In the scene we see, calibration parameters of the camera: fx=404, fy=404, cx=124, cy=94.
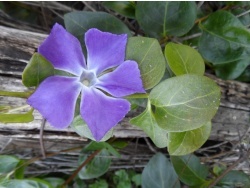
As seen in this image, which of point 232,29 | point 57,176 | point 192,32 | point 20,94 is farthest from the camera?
point 57,176

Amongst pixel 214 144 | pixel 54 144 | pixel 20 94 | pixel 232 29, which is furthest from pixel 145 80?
pixel 214 144

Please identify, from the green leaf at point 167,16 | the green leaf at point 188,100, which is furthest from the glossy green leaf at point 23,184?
the green leaf at point 167,16

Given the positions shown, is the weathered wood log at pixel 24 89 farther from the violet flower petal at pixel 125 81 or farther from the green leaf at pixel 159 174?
the violet flower petal at pixel 125 81

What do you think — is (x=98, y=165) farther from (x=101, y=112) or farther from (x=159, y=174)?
(x=101, y=112)

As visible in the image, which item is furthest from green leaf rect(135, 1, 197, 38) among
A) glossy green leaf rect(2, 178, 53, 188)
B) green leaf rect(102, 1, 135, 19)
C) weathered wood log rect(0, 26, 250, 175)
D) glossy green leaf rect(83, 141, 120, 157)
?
glossy green leaf rect(2, 178, 53, 188)

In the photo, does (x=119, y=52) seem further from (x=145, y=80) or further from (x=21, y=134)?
(x=21, y=134)
